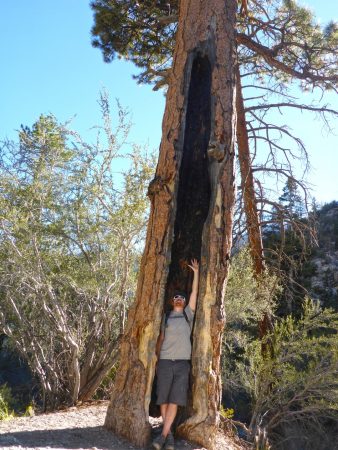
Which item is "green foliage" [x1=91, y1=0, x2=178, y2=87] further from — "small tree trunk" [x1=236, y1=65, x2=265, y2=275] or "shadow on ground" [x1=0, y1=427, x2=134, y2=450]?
"shadow on ground" [x1=0, y1=427, x2=134, y2=450]

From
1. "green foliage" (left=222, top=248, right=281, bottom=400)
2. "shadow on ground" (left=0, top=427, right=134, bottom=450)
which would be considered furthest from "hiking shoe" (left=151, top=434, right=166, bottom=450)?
"green foliage" (left=222, top=248, right=281, bottom=400)

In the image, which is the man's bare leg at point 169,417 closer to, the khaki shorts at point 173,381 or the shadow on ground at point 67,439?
the khaki shorts at point 173,381

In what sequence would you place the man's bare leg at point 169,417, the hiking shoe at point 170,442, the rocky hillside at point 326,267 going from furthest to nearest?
the rocky hillside at point 326,267 < the man's bare leg at point 169,417 < the hiking shoe at point 170,442

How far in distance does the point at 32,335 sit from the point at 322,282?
11.8 m

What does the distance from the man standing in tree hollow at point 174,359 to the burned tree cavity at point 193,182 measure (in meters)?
0.47

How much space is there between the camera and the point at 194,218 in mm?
5645

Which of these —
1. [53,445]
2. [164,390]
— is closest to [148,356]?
[164,390]

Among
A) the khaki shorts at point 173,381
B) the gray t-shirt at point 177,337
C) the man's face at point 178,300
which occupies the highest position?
the man's face at point 178,300

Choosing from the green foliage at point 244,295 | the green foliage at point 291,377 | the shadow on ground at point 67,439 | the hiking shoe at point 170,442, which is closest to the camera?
the shadow on ground at point 67,439

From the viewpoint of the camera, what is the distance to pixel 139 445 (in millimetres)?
4457

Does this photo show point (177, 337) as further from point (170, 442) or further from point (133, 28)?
point (133, 28)

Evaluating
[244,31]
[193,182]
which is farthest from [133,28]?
[193,182]

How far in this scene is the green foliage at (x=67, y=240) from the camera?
7.13 m

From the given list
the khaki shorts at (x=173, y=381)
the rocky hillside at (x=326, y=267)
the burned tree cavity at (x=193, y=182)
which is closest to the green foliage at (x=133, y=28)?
the burned tree cavity at (x=193, y=182)
